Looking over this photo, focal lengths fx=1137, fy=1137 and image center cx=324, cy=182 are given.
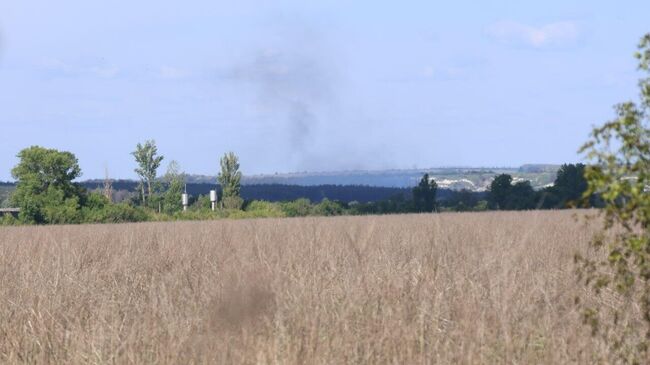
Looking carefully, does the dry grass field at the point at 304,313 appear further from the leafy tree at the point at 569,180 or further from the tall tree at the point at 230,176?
the tall tree at the point at 230,176

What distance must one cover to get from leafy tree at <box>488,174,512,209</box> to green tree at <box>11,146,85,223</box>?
16828mm

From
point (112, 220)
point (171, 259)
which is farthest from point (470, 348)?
point (112, 220)

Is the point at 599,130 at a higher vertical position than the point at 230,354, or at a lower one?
higher

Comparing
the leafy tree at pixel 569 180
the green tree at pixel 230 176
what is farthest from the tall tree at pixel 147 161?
the leafy tree at pixel 569 180

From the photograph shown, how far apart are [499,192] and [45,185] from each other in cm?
1883

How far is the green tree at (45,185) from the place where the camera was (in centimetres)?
4231

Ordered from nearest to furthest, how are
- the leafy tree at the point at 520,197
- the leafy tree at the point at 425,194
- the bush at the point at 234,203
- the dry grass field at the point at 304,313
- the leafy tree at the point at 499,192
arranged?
the dry grass field at the point at 304,313 → the leafy tree at the point at 520,197 → the leafy tree at the point at 499,192 → the leafy tree at the point at 425,194 → the bush at the point at 234,203

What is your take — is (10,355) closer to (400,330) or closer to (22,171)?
(400,330)

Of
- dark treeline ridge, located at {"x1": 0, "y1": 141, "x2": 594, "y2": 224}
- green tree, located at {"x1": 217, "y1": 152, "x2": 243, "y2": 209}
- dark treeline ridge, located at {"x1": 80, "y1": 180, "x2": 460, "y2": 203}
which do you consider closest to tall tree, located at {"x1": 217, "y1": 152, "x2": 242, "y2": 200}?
green tree, located at {"x1": 217, "y1": 152, "x2": 243, "y2": 209}

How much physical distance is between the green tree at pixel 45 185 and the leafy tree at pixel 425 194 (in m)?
14.3

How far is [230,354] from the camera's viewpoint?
6484mm

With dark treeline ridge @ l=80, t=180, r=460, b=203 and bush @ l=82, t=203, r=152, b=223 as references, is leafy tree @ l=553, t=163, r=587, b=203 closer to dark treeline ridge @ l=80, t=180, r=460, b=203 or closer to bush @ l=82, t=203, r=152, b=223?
Answer: bush @ l=82, t=203, r=152, b=223

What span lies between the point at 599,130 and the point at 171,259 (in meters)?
7.42

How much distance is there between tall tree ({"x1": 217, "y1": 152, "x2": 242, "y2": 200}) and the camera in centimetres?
7404
